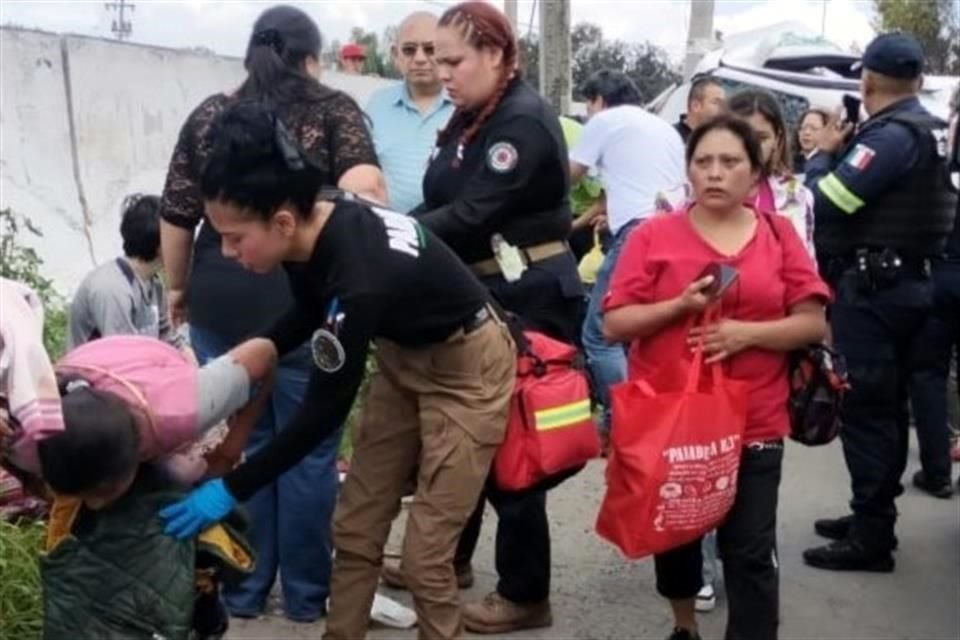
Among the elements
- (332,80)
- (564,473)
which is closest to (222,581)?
(564,473)

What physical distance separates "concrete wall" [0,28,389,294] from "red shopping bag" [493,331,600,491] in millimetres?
5263

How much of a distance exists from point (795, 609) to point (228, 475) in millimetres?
2643

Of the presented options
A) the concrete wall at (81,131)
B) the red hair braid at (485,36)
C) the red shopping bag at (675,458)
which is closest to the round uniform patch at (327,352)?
the red shopping bag at (675,458)

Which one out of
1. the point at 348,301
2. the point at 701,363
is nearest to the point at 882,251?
the point at 701,363

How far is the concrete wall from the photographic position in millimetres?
8406

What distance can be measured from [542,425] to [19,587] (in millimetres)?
1650

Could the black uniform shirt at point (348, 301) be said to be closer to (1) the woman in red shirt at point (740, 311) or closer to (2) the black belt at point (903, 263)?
(1) the woman in red shirt at point (740, 311)

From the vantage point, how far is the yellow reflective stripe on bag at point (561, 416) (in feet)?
12.3

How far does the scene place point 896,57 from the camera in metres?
5.08

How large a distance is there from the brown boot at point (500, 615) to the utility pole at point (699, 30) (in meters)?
13.4

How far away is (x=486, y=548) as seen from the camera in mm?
5465

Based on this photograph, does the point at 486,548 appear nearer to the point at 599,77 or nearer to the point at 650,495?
the point at 650,495

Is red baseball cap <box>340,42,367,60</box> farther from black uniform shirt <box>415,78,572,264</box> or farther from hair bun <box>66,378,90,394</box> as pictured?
hair bun <box>66,378,90,394</box>

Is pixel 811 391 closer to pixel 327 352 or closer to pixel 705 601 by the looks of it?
pixel 705 601
